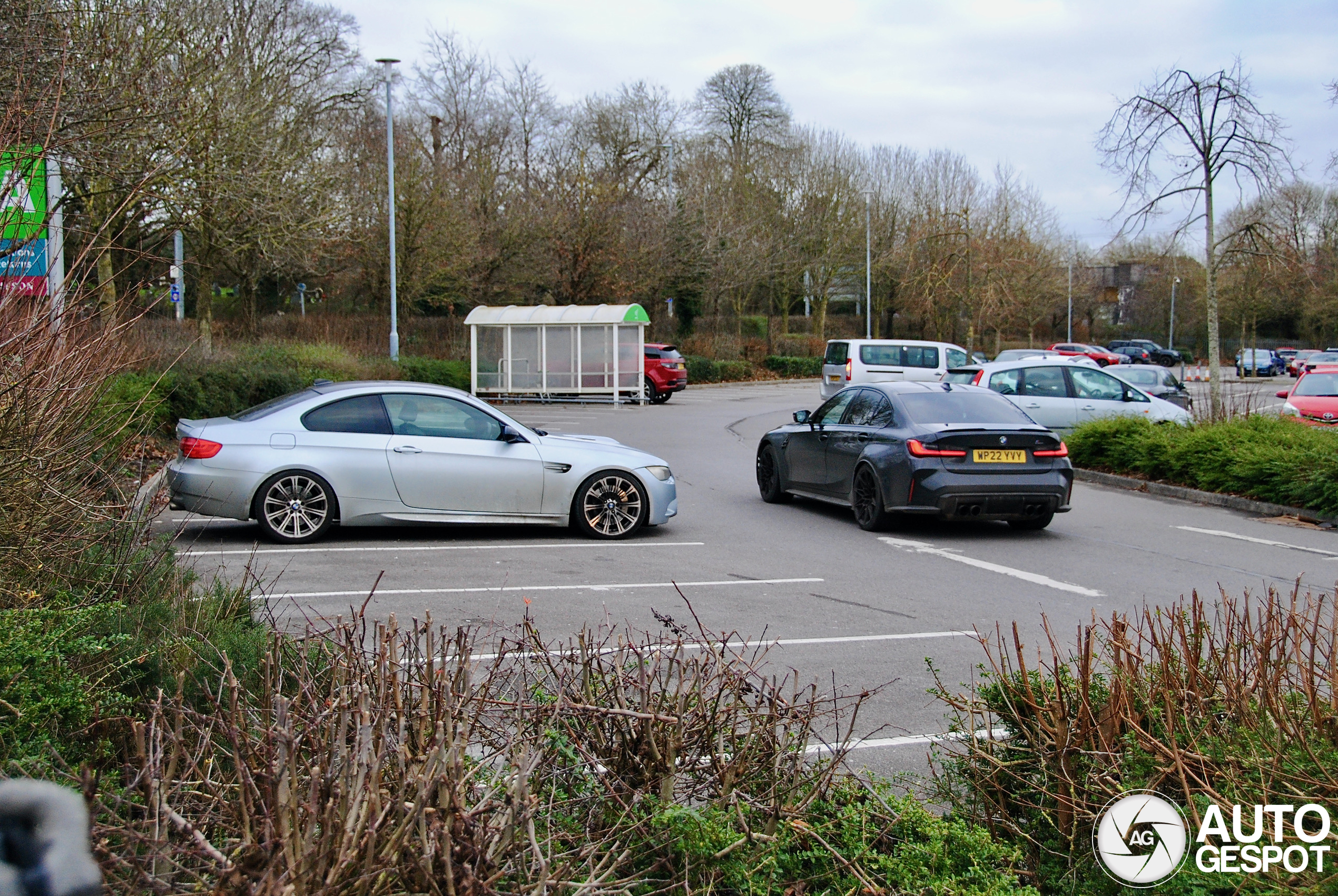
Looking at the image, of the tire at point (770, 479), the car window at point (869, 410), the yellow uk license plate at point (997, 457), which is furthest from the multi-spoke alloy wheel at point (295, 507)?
the yellow uk license plate at point (997, 457)

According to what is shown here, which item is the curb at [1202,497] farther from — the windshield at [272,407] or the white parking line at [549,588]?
the windshield at [272,407]

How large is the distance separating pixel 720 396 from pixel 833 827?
36845 millimetres

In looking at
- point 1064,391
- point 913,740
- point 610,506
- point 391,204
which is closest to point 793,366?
point 391,204

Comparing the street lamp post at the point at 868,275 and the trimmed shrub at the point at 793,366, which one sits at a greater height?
the street lamp post at the point at 868,275

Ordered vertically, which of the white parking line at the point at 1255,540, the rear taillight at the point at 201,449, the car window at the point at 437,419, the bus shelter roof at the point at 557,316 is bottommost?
the white parking line at the point at 1255,540

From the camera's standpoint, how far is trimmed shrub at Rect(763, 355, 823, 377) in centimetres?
5284

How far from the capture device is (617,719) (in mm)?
3320

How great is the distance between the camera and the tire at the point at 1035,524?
1162cm

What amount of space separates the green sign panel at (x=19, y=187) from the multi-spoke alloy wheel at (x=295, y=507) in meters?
4.54

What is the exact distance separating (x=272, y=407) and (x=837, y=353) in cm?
2319

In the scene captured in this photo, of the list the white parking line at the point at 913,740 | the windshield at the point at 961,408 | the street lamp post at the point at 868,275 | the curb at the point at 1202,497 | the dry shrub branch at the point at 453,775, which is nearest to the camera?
the dry shrub branch at the point at 453,775

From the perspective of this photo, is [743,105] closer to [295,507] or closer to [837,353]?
[837,353]

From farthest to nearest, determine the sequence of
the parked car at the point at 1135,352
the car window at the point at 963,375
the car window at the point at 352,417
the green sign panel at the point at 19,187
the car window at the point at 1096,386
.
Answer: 1. the parked car at the point at 1135,352
2. the car window at the point at 963,375
3. the car window at the point at 1096,386
4. the car window at the point at 352,417
5. the green sign panel at the point at 19,187

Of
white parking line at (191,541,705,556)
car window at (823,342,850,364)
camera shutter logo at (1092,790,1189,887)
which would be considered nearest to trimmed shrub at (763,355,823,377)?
car window at (823,342,850,364)
